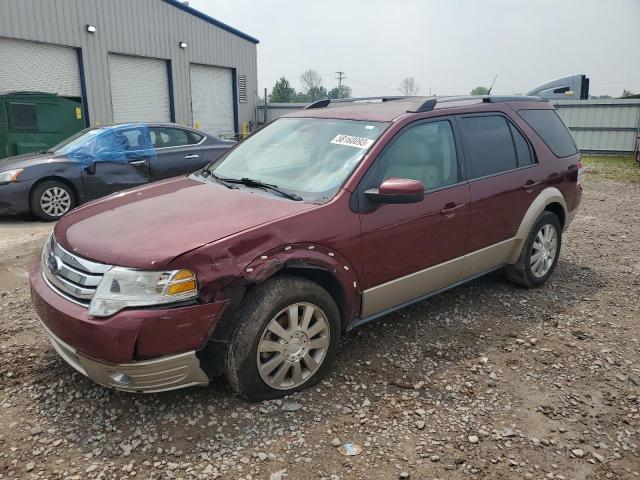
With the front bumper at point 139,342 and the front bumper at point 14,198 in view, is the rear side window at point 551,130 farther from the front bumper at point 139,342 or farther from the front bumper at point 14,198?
the front bumper at point 14,198

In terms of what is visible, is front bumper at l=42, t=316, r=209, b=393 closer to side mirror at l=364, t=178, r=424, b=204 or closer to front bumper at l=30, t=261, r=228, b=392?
front bumper at l=30, t=261, r=228, b=392

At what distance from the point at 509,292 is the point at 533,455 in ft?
7.91

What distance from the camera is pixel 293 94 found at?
6244 centimetres

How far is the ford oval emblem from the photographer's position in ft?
9.56

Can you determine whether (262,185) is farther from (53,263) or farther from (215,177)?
(53,263)

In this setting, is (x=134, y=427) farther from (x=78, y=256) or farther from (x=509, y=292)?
(x=509, y=292)

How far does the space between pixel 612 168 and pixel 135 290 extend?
1617 cm

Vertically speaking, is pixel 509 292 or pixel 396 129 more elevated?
pixel 396 129

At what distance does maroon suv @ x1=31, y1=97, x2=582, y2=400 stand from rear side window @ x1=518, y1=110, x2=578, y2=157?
233 mm

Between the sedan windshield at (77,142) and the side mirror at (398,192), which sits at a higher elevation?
the sedan windshield at (77,142)

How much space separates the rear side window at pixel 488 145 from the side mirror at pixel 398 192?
41.5 inches

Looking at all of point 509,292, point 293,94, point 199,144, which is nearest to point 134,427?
point 509,292

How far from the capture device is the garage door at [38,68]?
45.7 feet

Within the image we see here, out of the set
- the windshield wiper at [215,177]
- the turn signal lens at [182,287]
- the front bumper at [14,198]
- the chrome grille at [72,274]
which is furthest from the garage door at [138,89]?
the turn signal lens at [182,287]
